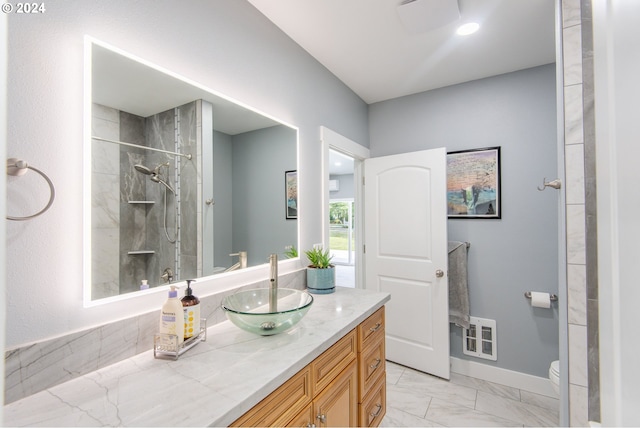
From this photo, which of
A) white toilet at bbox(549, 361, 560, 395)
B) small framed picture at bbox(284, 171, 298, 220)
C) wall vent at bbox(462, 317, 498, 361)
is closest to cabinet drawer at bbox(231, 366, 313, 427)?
small framed picture at bbox(284, 171, 298, 220)

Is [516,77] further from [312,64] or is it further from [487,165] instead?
[312,64]

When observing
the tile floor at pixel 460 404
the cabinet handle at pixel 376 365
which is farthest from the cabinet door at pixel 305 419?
the tile floor at pixel 460 404

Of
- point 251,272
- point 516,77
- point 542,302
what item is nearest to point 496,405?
point 542,302

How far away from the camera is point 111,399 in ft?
2.45

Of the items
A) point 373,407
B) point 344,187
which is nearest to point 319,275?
point 373,407

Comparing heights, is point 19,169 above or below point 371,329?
above

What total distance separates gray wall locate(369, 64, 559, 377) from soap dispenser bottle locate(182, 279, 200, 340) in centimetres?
222

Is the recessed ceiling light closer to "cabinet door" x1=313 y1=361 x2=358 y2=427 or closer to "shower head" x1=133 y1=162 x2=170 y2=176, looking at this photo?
"shower head" x1=133 y1=162 x2=170 y2=176

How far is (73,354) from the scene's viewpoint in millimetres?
847

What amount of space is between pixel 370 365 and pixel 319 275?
0.58 meters

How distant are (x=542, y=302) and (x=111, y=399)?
2609 mm

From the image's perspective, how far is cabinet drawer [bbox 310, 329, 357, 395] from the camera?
1.07 meters

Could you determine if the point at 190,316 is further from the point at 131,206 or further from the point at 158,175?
the point at 158,175

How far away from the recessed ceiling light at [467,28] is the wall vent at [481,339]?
2.18 m
